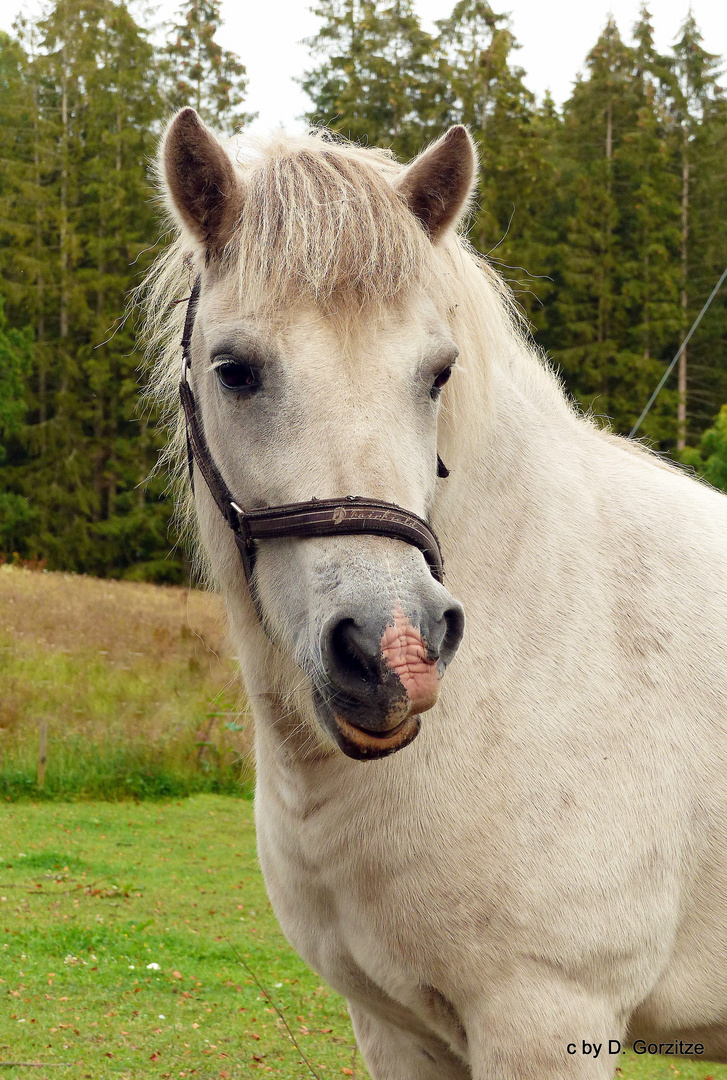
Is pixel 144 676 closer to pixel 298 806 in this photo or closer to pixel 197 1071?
pixel 197 1071

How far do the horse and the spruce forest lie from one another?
88.6 ft

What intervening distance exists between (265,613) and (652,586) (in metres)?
1.04

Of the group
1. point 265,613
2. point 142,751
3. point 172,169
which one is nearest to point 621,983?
point 265,613

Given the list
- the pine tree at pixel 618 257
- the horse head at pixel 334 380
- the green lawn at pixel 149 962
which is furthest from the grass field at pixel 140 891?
the pine tree at pixel 618 257

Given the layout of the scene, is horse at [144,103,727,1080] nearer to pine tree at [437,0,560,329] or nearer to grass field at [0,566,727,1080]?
grass field at [0,566,727,1080]

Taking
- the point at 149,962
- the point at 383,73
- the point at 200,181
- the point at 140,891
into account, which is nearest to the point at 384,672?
the point at 200,181

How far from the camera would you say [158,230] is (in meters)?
29.8

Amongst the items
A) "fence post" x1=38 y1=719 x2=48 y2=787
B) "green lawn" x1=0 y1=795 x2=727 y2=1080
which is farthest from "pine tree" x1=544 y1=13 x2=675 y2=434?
"green lawn" x1=0 y1=795 x2=727 y2=1080

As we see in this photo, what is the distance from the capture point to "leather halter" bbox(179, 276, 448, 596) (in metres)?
1.84

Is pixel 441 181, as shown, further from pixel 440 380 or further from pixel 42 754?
pixel 42 754

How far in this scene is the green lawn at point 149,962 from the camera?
4438 millimetres

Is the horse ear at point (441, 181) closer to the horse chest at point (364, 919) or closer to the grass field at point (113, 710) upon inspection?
the horse chest at point (364, 919)

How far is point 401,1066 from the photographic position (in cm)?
258

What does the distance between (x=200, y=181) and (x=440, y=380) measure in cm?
75
